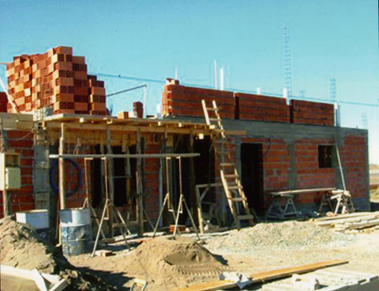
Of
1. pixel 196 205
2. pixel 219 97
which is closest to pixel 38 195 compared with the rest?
pixel 196 205

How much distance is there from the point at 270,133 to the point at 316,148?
269 cm

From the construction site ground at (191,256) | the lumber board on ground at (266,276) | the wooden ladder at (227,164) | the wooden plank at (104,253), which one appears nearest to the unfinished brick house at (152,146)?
the wooden ladder at (227,164)

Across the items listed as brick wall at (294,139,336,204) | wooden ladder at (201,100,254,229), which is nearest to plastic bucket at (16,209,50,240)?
wooden ladder at (201,100,254,229)

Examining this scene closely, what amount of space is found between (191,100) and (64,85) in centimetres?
380

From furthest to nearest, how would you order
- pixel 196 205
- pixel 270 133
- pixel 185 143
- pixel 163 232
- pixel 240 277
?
pixel 270 133, pixel 185 143, pixel 196 205, pixel 163 232, pixel 240 277

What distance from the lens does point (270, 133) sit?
17719 mm

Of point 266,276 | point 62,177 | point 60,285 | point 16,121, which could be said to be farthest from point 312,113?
point 60,285

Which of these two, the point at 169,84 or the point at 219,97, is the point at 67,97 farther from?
the point at 219,97

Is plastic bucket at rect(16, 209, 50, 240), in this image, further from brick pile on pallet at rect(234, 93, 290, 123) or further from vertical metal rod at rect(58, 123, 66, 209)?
brick pile on pallet at rect(234, 93, 290, 123)

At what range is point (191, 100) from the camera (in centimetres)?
1555

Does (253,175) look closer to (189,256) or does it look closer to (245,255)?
(245,255)

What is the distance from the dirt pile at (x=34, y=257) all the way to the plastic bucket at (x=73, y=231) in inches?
84.4

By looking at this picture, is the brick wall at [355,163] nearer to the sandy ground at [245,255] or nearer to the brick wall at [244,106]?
the brick wall at [244,106]

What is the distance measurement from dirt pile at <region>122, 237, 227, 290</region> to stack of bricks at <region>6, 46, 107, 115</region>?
554 cm
